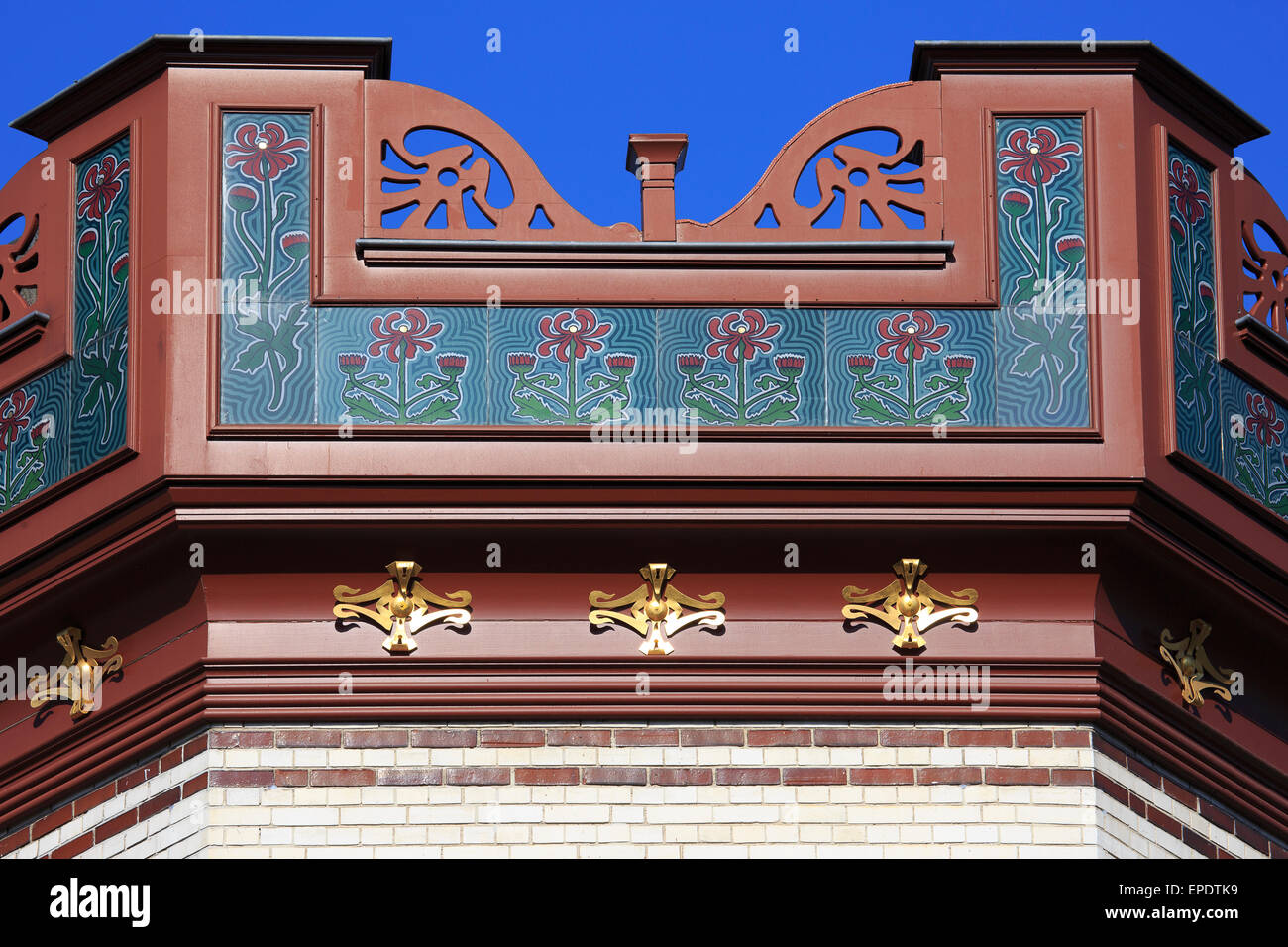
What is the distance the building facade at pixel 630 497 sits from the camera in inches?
552

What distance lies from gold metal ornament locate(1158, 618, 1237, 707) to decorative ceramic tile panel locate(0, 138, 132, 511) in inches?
184

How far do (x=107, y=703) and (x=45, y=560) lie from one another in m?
0.68

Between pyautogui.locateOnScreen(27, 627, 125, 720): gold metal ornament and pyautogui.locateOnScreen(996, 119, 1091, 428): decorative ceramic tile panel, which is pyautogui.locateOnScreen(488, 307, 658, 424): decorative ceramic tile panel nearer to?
pyautogui.locateOnScreen(996, 119, 1091, 428): decorative ceramic tile panel

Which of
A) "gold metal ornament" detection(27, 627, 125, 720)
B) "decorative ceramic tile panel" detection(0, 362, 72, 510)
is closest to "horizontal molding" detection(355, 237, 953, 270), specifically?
"decorative ceramic tile panel" detection(0, 362, 72, 510)

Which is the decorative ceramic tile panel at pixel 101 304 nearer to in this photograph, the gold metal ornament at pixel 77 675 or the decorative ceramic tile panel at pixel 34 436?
the decorative ceramic tile panel at pixel 34 436

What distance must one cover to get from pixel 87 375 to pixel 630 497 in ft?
8.24

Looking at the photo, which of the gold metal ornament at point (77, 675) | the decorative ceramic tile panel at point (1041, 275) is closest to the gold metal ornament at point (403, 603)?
the gold metal ornament at point (77, 675)

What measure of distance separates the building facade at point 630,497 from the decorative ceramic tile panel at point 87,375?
0.08ft

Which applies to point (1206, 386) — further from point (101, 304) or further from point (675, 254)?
point (101, 304)

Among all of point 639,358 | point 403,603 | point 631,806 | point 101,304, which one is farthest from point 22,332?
point 631,806

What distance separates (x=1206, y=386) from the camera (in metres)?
14.8

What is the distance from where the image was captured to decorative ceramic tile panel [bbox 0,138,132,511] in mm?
14562

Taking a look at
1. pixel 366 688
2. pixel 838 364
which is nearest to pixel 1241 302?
pixel 838 364

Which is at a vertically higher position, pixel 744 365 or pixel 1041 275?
pixel 1041 275
